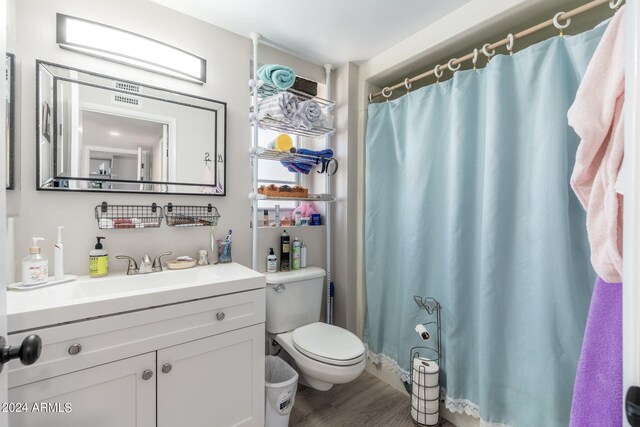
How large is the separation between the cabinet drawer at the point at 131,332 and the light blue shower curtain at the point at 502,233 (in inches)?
41.3

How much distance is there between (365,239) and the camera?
6.62 ft

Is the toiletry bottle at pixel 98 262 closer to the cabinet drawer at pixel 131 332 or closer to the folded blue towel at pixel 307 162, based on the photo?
the cabinet drawer at pixel 131 332

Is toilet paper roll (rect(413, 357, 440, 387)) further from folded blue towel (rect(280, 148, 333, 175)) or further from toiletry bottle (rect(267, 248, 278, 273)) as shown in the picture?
folded blue towel (rect(280, 148, 333, 175))

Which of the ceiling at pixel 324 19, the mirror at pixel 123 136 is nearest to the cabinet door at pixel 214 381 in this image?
the mirror at pixel 123 136

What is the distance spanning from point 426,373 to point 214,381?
110 centimetres

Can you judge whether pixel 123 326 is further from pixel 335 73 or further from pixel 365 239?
pixel 335 73

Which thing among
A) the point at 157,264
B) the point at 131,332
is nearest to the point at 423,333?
the point at 131,332

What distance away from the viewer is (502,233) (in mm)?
1281

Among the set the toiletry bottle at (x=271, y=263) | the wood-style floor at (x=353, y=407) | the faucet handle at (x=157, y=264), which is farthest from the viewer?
the toiletry bottle at (x=271, y=263)

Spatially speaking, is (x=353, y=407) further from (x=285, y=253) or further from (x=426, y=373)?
(x=285, y=253)

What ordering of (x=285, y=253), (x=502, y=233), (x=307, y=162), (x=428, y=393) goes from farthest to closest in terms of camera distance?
(x=307, y=162) → (x=285, y=253) → (x=428, y=393) → (x=502, y=233)

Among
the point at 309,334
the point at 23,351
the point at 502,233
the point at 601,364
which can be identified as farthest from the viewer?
the point at 309,334

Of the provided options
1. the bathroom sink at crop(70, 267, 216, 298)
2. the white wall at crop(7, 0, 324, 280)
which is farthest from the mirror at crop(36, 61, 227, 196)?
the bathroom sink at crop(70, 267, 216, 298)

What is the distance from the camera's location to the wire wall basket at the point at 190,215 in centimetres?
150
